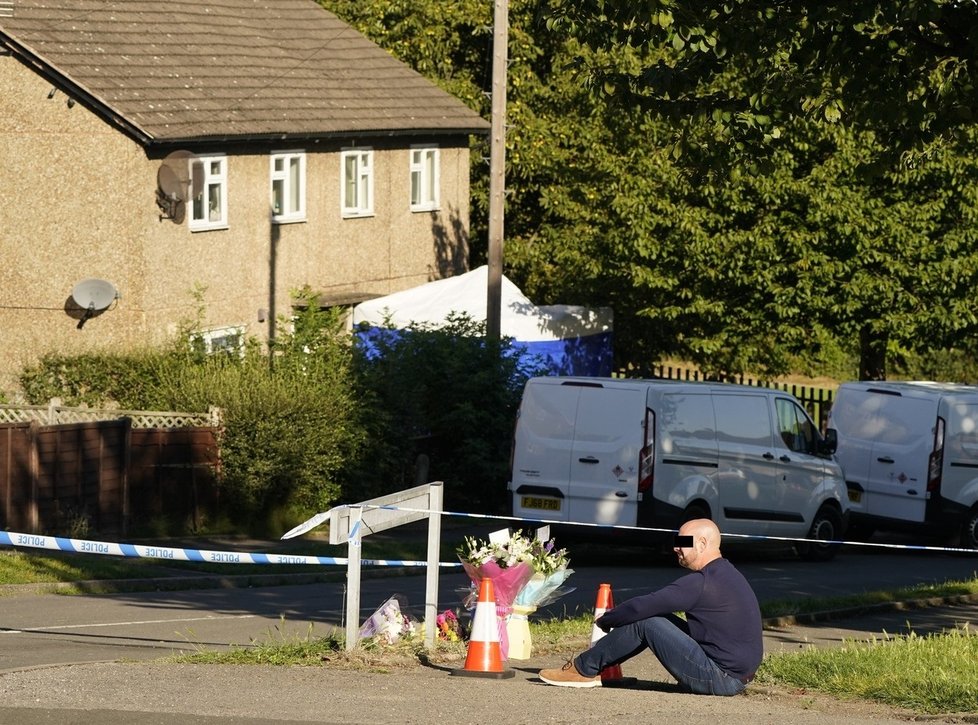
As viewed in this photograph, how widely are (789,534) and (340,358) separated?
24.0 feet

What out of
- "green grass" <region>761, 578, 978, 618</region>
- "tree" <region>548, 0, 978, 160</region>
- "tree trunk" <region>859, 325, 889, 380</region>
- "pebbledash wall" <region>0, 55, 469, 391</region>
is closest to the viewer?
"tree" <region>548, 0, 978, 160</region>

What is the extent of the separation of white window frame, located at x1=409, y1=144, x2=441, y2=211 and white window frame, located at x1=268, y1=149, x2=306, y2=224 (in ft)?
13.3

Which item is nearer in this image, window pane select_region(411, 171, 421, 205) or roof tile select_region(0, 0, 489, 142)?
roof tile select_region(0, 0, 489, 142)

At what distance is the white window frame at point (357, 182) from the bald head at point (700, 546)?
77.9 feet

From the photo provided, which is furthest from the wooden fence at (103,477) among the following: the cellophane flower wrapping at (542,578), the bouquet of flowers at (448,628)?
the cellophane flower wrapping at (542,578)

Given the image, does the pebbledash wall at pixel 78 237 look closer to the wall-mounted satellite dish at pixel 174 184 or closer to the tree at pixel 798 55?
the wall-mounted satellite dish at pixel 174 184

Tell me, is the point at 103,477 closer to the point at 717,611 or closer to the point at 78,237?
the point at 78,237

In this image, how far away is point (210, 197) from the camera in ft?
95.4

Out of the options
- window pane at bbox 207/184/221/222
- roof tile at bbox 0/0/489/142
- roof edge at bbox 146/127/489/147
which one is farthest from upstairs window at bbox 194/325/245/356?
roof tile at bbox 0/0/489/142

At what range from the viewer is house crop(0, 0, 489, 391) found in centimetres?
2722

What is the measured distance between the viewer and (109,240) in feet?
89.8

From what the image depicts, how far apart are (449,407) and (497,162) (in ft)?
13.1

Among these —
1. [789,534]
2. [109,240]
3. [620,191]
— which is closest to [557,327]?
[620,191]

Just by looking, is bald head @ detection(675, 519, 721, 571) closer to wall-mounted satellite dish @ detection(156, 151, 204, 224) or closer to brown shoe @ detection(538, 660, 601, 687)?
brown shoe @ detection(538, 660, 601, 687)
